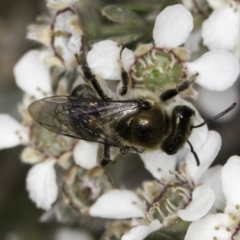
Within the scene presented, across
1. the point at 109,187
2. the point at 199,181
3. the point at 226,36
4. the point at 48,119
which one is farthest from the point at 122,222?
the point at 226,36

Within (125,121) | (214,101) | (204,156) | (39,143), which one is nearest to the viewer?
(125,121)

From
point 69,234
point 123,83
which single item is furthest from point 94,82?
point 69,234

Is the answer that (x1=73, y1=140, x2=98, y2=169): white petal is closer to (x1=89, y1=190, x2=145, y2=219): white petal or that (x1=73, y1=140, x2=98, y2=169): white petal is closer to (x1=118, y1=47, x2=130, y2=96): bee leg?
(x1=89, y1=190, x2=145, y2=219): white petal

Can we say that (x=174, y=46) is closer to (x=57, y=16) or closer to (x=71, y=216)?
(x=57, y=16)

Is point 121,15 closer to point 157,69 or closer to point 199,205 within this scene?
point 157,69

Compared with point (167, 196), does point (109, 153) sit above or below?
above

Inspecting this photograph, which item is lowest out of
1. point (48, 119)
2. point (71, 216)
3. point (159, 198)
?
point (71, 216)

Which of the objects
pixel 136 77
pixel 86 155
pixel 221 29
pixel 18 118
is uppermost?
pixel 221 29

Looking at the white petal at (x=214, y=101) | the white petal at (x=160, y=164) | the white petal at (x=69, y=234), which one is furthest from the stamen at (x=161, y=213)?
the white petal at (x=69, y=234)

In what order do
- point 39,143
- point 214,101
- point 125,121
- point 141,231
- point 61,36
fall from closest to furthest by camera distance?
1. point 125,121
2. point 141,231
3. point 61,36
4. point 39,143
5. point 214,101
